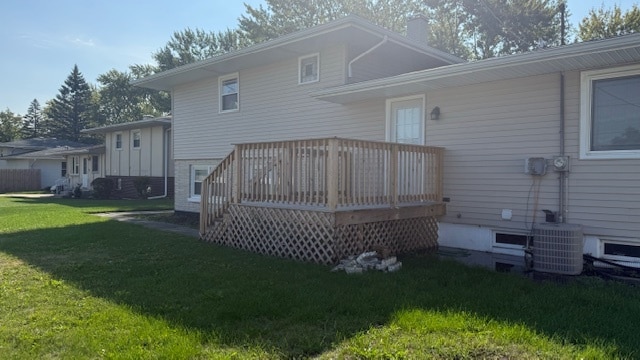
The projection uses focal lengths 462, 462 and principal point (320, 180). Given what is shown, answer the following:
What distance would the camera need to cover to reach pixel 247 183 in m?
8.03

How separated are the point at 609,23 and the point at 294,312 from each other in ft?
88.8

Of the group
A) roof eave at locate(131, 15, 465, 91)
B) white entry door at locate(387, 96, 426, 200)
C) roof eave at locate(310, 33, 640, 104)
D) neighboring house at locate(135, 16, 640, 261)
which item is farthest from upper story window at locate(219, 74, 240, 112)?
white entry door at locate(387, 96, 426, 200)

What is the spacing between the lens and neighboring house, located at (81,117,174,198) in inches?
892

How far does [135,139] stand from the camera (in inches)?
976

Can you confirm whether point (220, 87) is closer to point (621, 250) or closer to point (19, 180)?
point (621, 250)

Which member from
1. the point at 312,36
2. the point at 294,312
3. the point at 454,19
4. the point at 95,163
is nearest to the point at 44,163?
the point at 95,163

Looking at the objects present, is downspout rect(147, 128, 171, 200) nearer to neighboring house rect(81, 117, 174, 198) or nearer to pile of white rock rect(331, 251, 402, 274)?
neighboring house rect(81, 117, 174, 198)

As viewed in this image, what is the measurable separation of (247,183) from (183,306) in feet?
11.8

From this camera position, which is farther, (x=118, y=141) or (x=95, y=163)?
(x=95, y=163)

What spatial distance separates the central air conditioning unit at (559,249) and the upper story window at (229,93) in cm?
869

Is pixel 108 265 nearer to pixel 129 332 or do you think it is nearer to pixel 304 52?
pixel 129 332

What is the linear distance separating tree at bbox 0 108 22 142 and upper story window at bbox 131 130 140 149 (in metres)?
45.8

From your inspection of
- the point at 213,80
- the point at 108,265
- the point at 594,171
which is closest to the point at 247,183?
the point at 108,265

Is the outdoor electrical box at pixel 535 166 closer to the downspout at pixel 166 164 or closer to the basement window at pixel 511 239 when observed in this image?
the basement window at pixel 511 239
